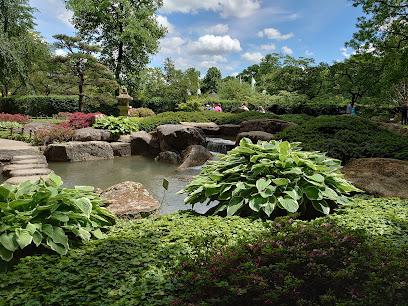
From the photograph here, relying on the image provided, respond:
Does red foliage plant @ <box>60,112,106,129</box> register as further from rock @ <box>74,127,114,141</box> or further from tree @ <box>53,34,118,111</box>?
tree @ <box>53,34,118,111</box>

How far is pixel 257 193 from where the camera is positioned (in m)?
3.26

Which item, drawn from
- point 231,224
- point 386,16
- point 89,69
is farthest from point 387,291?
point 89,69

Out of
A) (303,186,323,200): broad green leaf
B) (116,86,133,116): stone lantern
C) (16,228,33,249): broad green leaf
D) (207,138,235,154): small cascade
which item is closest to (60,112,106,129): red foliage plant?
(116,86,133,116): stone lantern

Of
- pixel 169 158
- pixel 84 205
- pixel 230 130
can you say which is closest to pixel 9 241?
pixel 84 205

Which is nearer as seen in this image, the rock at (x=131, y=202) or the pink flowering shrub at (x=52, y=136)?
the rock at (x=131, y=202)

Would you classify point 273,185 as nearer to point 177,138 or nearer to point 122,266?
point 122,266

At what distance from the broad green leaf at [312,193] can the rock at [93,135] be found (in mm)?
9744

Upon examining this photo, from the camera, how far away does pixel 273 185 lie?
3.38 metres

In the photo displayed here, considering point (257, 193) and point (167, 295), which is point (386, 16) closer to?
point (257, 193)

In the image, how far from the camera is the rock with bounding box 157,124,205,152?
1079 centimetres

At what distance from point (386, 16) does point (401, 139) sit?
8052 mm

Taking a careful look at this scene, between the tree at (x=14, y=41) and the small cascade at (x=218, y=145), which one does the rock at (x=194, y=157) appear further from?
the tree at (x=14, y=41)

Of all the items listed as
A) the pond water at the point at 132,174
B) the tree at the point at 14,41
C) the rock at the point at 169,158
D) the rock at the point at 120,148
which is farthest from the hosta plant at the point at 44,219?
the tree at the point at 14,41

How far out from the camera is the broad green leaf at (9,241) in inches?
90.7
